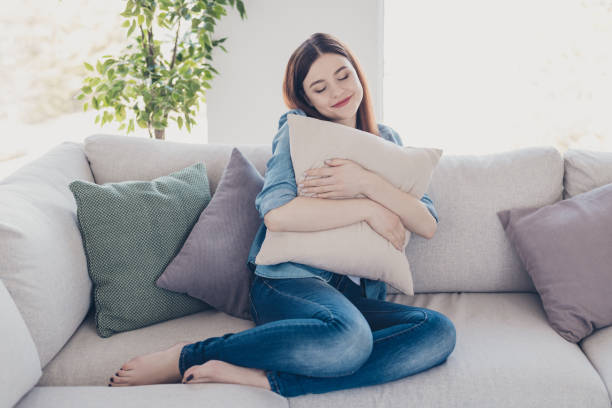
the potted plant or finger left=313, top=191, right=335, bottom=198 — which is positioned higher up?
the potted plant

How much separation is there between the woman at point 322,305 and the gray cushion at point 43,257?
0.21 meters

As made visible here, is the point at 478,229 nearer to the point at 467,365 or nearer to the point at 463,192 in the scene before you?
the point at 463,192

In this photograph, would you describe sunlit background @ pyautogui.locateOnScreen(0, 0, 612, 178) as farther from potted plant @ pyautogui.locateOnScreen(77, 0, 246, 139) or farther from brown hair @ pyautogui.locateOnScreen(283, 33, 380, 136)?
brown hair @ pyautogui.locateOnScreen(283, 33, 380, 136)

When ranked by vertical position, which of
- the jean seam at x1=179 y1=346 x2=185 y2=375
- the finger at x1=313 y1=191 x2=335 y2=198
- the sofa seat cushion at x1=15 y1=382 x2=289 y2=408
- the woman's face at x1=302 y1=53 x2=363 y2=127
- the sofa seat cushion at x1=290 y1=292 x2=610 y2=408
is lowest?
the sofa seat cushion at x1=290 y1=292 x2=610 y2=408

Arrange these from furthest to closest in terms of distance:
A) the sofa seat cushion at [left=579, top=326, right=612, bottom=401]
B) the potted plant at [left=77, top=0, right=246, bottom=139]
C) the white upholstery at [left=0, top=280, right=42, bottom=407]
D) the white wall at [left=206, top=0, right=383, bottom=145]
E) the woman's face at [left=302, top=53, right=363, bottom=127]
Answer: the white wall at [left=206, top=0, right=383, bottom=145], the potted plant at [left=77, top=0, right=246, bottom=139], the woman's face at [left=302, top=53, right=363, bottom=127], the sofa seat cushion at [left=579, top=326, right=612, bottom=401], the white upholstery at [left=0, top=280, right=42, bottom=407]

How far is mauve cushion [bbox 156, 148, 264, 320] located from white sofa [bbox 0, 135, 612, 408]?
8 centimetres

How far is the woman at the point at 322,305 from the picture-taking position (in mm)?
1126

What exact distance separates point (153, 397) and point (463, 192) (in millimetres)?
1088

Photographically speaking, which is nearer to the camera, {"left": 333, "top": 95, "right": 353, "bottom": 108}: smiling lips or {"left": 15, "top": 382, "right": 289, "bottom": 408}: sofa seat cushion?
{"left": 15, "top": 382, "right": 289, "bottom": 408}: sofa seat cushion

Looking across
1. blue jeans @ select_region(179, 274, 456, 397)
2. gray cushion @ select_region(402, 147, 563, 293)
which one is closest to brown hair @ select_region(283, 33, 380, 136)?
gray cushion @ select_region(402, 147, 563, 293)

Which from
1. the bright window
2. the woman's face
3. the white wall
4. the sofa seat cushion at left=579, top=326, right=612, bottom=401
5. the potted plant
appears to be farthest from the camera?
the bright window

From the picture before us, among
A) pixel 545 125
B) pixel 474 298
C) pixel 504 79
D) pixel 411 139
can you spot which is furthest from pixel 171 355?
pixel 545 125

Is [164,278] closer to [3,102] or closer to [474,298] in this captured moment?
[474,298]

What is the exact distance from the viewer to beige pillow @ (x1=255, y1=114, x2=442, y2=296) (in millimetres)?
1312
